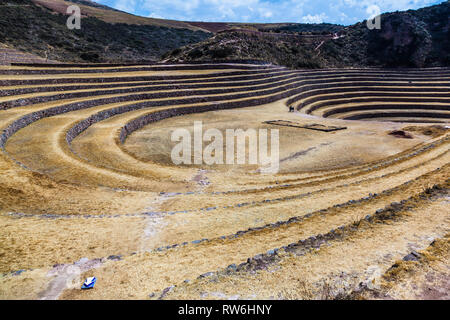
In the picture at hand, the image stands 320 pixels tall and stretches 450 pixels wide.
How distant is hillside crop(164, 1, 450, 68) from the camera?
46.3 meters

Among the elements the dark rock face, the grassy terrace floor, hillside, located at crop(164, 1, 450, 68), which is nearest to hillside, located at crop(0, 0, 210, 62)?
hillside, located at crop(164, 1, 450, 68)

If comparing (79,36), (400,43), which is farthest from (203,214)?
(79,36)

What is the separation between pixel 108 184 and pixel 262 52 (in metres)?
43.4

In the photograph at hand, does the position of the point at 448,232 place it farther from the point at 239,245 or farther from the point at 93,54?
the point at 93,54

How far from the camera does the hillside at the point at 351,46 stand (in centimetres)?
4631

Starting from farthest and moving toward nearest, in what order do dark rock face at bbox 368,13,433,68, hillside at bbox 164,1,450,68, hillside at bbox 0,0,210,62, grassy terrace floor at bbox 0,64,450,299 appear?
1. dark rock face at bbox 368,13,433,68
2. hillside at bbox 0,0,210,62
3. hillside at bbox 164,1,450,68
4. grassy terrace floor at bbox 0,64,450,299

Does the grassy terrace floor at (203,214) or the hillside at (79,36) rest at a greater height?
the hillside at (79,36)

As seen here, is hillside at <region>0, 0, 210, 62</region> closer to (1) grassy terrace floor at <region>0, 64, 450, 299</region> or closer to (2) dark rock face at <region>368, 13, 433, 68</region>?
(1) grassy terrace floor at <region>0, 64, 450, 299</region>

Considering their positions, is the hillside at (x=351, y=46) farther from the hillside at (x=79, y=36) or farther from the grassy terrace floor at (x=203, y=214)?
the grassy terrace floor at (x=203, y=214)

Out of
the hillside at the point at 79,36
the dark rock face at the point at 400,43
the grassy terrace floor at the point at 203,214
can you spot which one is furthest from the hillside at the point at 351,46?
the grassy terrace floor at the point at 203,214

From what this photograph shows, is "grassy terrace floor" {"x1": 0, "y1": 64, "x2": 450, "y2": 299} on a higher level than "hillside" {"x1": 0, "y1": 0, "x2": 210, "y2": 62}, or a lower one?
lower

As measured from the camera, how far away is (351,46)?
2311 inches

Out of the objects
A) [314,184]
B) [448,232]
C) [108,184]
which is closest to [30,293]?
[108,184]

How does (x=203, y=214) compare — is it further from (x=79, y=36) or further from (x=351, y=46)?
(x=79, y=36)
